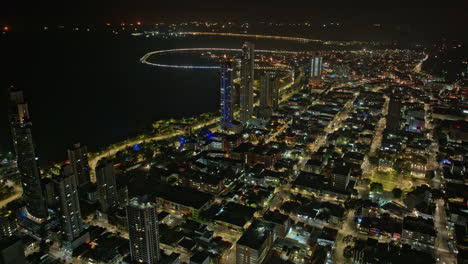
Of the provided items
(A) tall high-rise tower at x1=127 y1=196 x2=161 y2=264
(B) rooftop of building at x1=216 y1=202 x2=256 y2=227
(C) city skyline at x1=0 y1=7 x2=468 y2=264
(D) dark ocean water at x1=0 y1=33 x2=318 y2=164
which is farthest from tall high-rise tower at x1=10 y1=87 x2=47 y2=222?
(B) rooftop of building at x1=216 y1=202 x2=256 y2=227

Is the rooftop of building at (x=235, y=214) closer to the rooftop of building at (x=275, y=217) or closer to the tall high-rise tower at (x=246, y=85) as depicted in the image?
the rooftop of building at (x=275, y=217)

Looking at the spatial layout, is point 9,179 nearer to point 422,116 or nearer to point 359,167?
point 359,167

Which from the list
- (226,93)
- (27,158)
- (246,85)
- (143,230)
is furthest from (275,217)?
(246,85)

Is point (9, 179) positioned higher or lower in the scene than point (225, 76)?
lower

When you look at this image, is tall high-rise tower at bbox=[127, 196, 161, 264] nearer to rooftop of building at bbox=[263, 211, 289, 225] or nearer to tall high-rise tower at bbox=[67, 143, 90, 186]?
rooftop of building at bbox=[263, 211, 289, 225]

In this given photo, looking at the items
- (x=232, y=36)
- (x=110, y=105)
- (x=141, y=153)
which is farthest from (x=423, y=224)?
(x=232, y=36)

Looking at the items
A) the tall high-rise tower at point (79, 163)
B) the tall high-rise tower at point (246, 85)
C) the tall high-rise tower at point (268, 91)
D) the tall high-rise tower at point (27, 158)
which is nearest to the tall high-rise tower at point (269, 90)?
the tall high-rise tower at point (268, 91)
